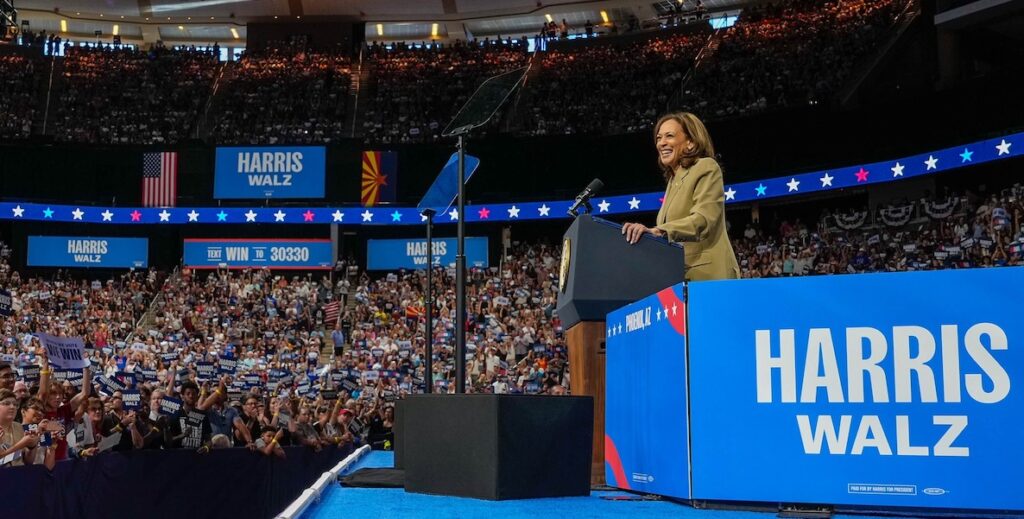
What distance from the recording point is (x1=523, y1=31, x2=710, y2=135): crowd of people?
31844 mm

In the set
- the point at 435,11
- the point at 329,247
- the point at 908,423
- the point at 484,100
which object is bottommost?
the point at 908,423

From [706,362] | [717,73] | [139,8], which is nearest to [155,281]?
[139,8]

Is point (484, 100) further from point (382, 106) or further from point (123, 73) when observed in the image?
point (123, 73)

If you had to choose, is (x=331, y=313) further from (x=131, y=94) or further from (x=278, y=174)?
(x=131, y=94)

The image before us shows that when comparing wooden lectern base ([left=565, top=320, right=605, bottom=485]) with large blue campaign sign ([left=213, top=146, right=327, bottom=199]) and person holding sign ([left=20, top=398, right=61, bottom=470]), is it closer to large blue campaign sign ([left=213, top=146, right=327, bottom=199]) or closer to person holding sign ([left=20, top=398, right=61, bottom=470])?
person holding sign ([left=20, top=398, right=61, bottom=470])

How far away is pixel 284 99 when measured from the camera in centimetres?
3619

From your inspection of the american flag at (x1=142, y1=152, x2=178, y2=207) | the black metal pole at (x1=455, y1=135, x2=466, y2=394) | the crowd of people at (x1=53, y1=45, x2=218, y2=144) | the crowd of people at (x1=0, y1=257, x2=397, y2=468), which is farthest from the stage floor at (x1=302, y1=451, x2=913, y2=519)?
the crowd of people at (x1=53, y1=45, x2=218, y2=144)

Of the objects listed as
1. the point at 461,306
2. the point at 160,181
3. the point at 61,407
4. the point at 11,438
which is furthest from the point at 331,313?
the point at 461,306

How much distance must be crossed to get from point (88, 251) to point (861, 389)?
3396cm

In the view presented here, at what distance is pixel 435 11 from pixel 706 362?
4006 cm

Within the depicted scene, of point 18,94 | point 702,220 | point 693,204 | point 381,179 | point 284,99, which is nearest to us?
point 702,220

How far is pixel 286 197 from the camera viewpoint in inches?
1312

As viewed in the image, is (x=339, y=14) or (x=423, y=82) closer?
(x=423, y=82)

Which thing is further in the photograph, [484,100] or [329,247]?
[329,247]
